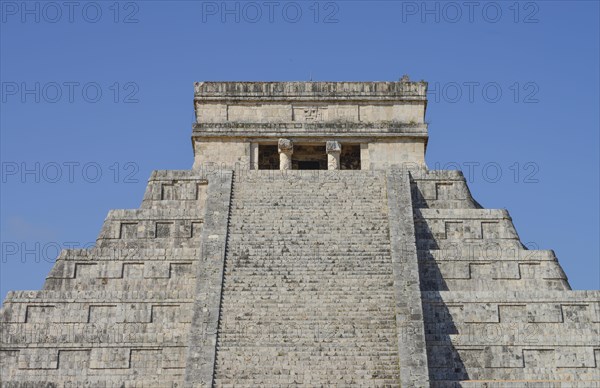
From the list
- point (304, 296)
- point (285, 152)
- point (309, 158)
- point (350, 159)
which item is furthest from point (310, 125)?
point (304, 296)

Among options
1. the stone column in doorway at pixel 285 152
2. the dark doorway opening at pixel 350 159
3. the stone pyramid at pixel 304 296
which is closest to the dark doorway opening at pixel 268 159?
the stone column in doorway at pixel 285 152

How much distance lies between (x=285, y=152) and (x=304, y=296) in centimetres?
653

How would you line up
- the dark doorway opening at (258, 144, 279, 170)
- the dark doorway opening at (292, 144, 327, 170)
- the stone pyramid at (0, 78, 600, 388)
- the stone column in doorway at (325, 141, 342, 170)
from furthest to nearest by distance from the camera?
the dark doorway opening at (258, 144, 279, 170) < the dark doorway opening at (292, 144, 327, 170) < the stone column in doorway at (325, 141, 342, 170) < the stone pyramid at (0, 78, 600, 388)

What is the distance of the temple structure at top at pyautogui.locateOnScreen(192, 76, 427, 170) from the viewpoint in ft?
84.2

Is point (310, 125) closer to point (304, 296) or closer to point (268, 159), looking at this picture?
point (268, 159)

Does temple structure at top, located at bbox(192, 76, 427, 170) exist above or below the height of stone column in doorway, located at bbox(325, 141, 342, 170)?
above

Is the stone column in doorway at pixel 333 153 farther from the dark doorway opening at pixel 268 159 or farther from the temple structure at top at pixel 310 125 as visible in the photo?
the dark doorway opening at pixel 268 159

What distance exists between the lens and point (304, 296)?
1983cm

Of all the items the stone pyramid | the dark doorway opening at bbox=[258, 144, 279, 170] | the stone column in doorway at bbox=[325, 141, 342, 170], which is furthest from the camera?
the dark doorway opening at bbox=[258, 144, 279, 170]

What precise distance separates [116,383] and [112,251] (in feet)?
9.68

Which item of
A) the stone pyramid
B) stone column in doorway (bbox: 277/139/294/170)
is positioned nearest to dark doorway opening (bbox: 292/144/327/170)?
stone column in doorway (bbox: 277/139/294/170)

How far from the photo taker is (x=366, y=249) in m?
21.1

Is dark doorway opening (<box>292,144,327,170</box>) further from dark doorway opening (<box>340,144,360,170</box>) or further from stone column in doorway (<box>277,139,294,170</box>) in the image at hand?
stone column in doorway (<box>277,139,294,170</box>)

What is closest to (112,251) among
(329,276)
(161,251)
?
(161,251)
